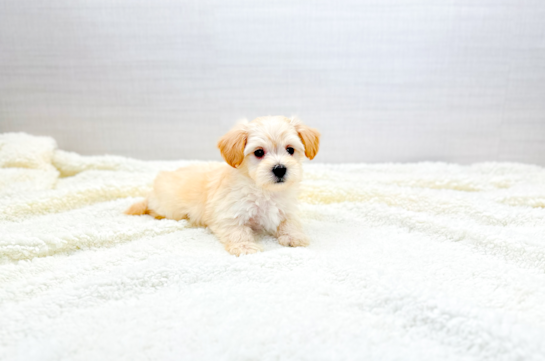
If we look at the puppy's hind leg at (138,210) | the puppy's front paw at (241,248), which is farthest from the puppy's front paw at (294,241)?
the puppy's hind leg at (138,210)

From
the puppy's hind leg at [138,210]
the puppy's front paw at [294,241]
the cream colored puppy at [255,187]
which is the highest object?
the cream colored puppy at [255,187]

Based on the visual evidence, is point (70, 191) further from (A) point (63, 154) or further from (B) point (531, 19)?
(B) point (531, 19)

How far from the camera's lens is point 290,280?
1.15 metres

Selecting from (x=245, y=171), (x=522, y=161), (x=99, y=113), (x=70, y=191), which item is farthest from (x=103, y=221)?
(x=522, y=161)

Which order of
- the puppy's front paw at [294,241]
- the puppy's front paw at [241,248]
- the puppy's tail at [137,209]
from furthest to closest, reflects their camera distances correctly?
the puppy's tail at [137,209]
the puppy's front paw at [294,241]
the puppy's front paw at [241,248]

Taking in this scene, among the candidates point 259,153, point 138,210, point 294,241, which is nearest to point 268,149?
point 259,153

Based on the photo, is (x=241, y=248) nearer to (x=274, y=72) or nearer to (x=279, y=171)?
(x=279, y=171)

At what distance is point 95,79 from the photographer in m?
2.57

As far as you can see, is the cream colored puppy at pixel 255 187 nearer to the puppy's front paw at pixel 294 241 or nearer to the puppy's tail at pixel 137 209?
the puppy's front paw at pixel 294 241

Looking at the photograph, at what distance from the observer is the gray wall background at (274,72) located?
2.48m

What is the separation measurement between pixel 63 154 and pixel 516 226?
260 centimetres

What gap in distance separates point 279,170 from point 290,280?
435 mm

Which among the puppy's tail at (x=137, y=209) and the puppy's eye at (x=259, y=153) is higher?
the puppy's eye at (x=259, y=153)

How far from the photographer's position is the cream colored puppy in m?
1.45
